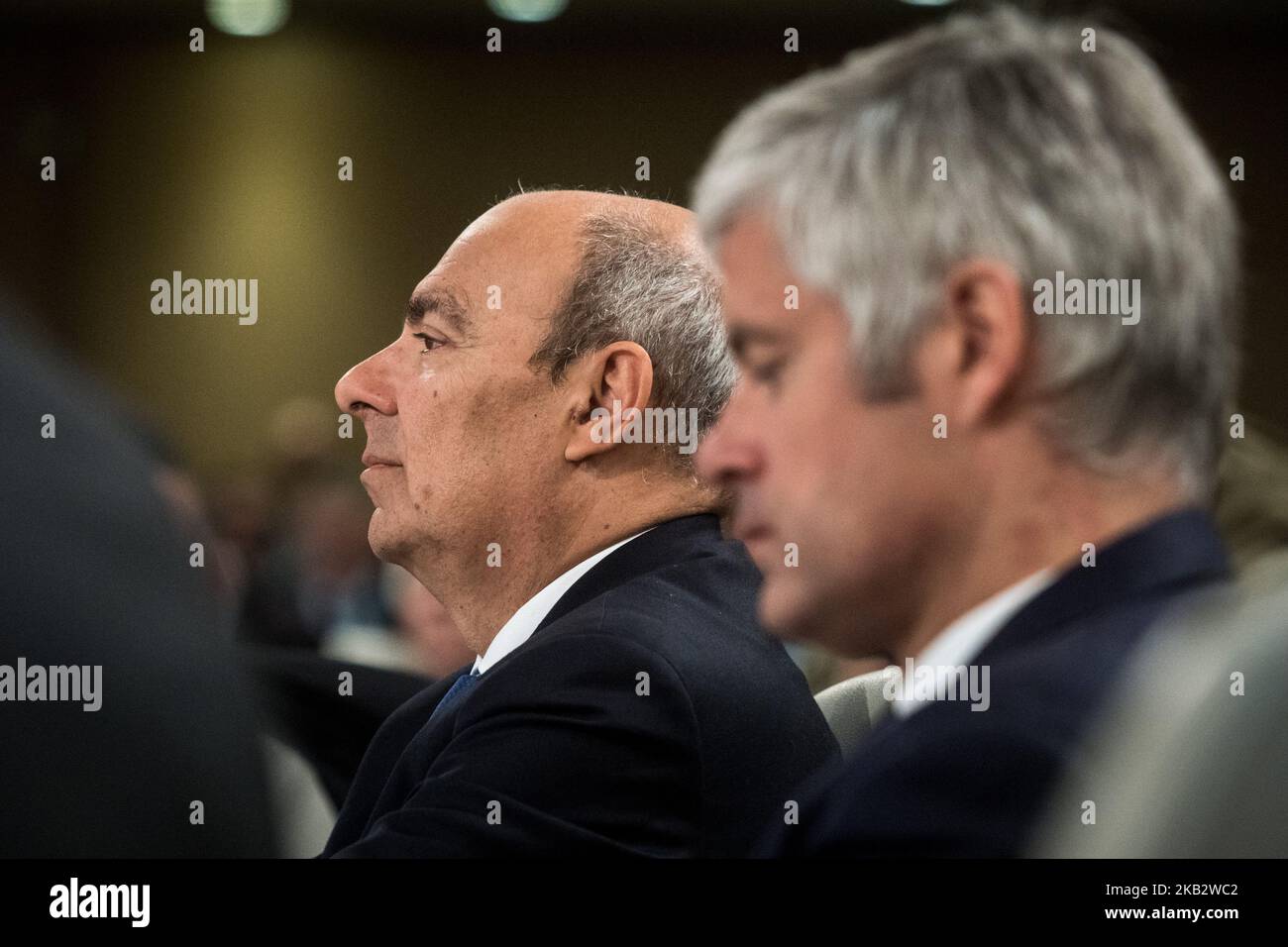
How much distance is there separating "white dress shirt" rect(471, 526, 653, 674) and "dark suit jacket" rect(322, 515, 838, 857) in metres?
0.05

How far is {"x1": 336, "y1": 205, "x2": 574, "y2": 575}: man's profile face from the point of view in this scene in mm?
1755

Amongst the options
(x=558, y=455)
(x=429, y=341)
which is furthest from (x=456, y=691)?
(x=429, y=341)

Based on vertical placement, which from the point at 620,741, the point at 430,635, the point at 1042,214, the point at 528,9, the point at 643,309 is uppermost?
the point at 528,9

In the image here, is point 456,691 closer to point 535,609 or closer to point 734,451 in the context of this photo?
point 535,609

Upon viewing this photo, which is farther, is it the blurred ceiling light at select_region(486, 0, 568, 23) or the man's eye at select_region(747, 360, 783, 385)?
the blurred ceiling light at select_region(486, 0, 568, 23)

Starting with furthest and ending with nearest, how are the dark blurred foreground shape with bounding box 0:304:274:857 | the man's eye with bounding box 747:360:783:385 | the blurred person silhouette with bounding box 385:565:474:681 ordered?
the blurred person silhouette with bounding box 385:565:474:681
the man's eye with bounding box 747:360:783:385
the dark blurred foreground shape with bounding box 0:304:274:857

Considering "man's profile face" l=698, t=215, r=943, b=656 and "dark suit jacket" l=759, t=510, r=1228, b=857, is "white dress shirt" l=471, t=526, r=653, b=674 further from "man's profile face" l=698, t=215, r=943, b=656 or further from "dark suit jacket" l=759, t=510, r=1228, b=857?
"dark suit jacket" l=759, t=510, r=1228, b=857

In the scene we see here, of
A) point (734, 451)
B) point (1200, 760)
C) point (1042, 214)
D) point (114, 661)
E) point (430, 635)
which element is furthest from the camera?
point (430, 635)

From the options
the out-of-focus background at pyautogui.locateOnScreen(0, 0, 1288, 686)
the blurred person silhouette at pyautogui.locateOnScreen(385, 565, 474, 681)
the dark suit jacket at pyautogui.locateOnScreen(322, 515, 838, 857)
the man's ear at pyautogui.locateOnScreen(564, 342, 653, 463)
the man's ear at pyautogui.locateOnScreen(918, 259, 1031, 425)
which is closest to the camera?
the man's ear at pyautogui.locateOnScreen(918, 259, 1031, 425)

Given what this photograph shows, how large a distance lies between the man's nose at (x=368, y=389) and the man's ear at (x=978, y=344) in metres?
0.95

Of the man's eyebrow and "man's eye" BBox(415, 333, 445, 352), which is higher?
the man's eyebrow

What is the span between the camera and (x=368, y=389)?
1.84 metres

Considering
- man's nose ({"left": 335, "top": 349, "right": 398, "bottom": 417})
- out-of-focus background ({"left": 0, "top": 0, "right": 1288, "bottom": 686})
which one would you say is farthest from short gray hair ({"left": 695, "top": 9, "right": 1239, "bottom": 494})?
man's nose ({"left": 335, "top": 349, "right": 398, "bottom": 417})

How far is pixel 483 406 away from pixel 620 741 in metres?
0.47
